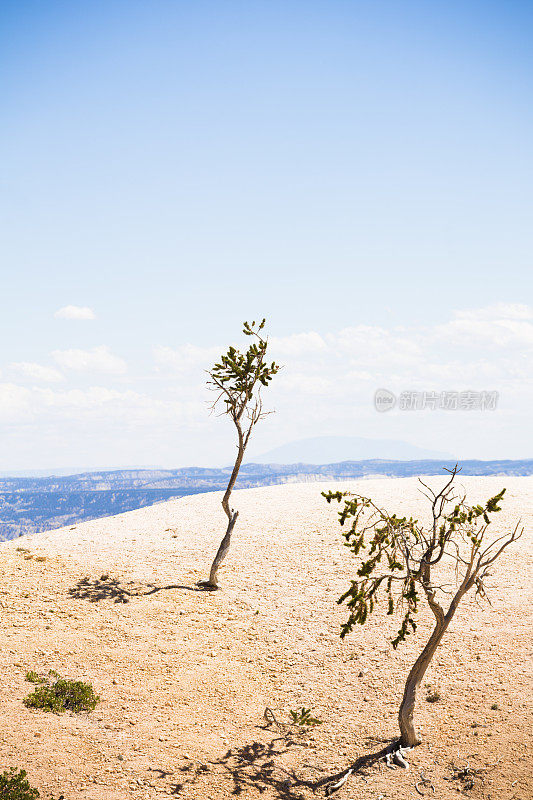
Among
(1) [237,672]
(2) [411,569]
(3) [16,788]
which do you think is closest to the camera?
(3) [16,788]

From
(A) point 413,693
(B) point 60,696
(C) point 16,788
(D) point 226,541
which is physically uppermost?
(D) point 226,541

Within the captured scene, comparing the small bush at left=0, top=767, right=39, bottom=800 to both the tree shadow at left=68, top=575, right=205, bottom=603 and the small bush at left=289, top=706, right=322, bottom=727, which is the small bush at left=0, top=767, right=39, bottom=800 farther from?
the tree shadow at left=68, top=575, right=205, bottom=603

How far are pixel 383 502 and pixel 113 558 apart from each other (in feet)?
47.7

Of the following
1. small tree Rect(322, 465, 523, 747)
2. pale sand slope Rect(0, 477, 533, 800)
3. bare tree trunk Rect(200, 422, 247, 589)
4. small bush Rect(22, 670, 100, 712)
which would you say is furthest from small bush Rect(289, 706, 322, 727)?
bare tree trunk Rect(200, 422, 247, 589)

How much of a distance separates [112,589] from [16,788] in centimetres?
967

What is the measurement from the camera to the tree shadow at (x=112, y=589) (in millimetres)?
18375

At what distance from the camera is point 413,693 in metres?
11.5

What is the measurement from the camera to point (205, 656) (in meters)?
15.8

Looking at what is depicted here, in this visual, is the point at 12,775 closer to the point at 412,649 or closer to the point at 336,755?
the point at 336,755

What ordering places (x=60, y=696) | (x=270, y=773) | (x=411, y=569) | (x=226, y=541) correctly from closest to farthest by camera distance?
1. (x=270, y=773)
2. (x=411, y=569)
3. (x=60, y=696)
4. (x=226, y=541)

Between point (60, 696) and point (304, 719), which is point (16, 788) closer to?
point (60, 696)

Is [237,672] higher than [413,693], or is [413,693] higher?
[413,693]

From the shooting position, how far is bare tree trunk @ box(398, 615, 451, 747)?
1139 centimetres

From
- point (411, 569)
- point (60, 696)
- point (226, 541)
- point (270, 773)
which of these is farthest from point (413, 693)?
point (226, 541)
